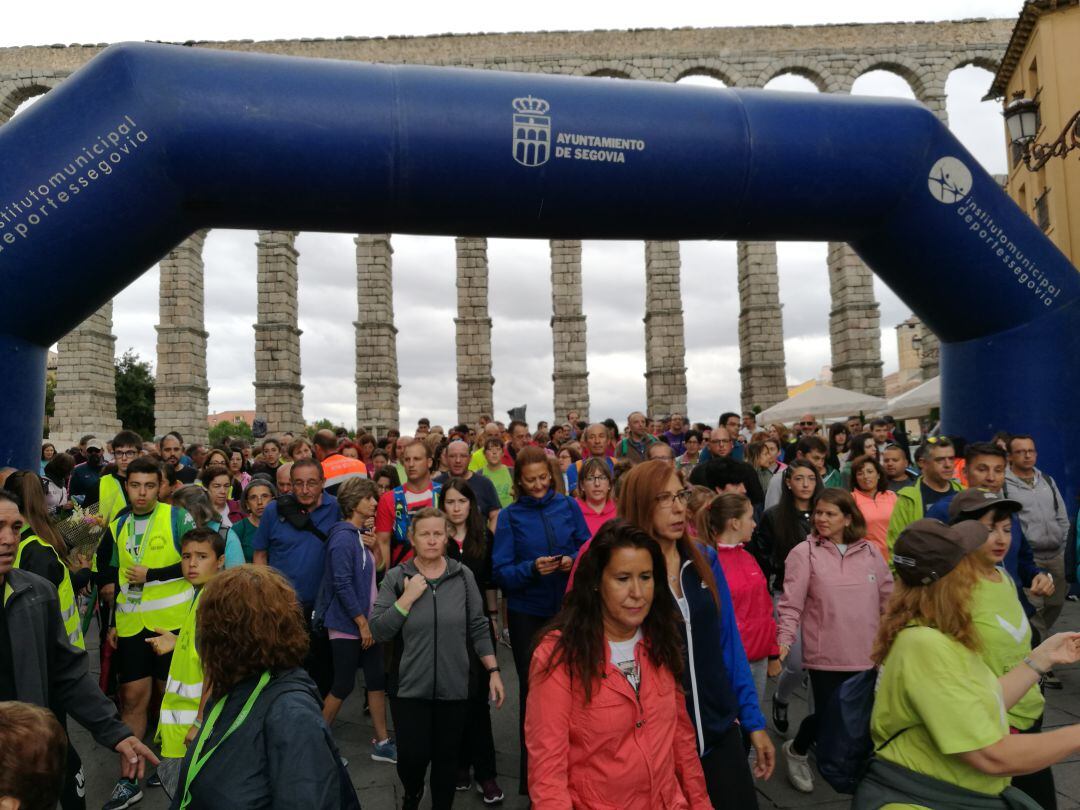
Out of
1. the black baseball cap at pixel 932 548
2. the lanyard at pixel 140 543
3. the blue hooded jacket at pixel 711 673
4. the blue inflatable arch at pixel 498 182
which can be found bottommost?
the blue hooded jacket at pixel 711 673

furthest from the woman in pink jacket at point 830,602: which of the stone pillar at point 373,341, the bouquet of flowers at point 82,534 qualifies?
the stone pillar at point 373,341

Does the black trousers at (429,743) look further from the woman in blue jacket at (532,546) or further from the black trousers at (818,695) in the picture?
the black trousers at (818,695)

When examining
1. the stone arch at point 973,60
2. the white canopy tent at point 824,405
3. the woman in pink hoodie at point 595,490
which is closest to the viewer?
the woman in pink hoodie at point 595,490

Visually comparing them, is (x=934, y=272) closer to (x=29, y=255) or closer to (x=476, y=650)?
(x=476, y=650)

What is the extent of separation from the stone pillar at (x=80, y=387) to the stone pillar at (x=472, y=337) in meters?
11.3

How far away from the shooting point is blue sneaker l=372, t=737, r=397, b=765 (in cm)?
479

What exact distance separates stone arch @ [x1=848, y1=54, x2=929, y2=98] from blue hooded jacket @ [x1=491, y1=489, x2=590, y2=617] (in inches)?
910

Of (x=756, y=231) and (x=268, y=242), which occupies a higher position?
(x=268, y=242)

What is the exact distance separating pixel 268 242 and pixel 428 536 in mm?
22048

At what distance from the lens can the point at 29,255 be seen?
512cm

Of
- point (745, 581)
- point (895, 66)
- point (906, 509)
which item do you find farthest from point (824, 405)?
point (895, 66)

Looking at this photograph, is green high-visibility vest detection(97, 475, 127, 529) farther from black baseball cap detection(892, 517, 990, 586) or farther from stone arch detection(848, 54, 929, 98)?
stone arch detection(848, 54, 929, 98)

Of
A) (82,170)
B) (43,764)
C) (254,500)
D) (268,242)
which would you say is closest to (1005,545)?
(43,764)

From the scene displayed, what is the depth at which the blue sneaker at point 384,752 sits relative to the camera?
189 inches
